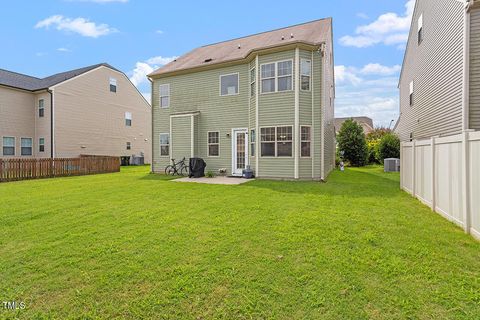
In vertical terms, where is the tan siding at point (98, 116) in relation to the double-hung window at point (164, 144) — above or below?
above

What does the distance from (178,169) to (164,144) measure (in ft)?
6.54

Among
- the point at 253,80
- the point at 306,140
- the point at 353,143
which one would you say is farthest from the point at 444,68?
the point at 353,143

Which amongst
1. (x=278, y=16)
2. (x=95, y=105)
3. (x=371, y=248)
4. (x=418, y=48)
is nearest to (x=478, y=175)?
(x=371, y=248)

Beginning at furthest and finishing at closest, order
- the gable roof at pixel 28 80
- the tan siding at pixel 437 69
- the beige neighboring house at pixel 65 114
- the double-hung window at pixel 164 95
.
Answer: the gable roof at pixel 28 80
the beige neighboring house at pixel 65 114
the double-hung window at pixel 164 95
the tan siding at pixel 437 69

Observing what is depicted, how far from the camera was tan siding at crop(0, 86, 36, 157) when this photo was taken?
765 inches

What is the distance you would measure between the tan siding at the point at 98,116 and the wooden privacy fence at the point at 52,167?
5791mm

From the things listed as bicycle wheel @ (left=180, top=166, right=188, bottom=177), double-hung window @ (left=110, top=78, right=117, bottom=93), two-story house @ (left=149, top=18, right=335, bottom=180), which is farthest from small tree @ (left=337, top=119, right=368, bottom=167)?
double-hung window @ (left=110, top=78, right=117, bottom=93)

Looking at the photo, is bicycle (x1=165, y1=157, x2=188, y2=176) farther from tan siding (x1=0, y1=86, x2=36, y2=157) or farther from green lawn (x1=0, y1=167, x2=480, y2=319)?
tan siding (x1=0, y1=86, x2=36, y2=157)

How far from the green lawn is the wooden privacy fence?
27.3 ft

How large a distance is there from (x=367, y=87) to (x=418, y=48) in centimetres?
1586

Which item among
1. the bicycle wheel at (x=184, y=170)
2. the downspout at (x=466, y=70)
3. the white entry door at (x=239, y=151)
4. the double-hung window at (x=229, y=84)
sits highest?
the double-hung window at (x=229, y=84)

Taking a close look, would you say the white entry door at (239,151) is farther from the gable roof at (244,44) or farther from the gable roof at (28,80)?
the gable roof at (28,80)

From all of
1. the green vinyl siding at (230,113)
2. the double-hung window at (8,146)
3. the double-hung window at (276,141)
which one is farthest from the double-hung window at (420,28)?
the double-hung window at (8,146)

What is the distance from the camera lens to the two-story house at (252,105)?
38.6ft
